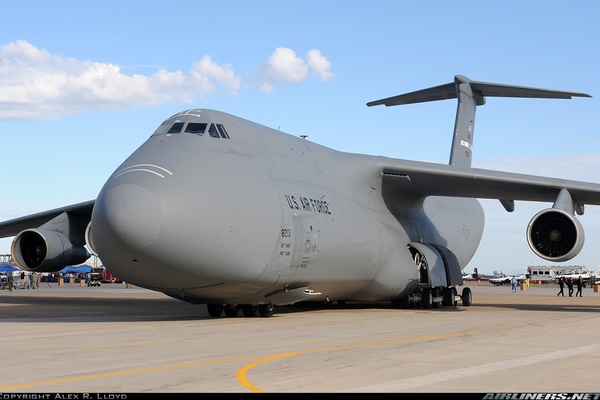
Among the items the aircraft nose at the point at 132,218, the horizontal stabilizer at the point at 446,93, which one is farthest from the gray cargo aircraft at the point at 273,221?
the horizontal stabilizer at the point at 446,93

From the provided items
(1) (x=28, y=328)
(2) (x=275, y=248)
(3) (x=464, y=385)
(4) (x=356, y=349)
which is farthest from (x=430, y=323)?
(3) (x=464, y=385)

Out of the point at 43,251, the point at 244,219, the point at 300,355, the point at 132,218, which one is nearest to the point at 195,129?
the point at 244,219

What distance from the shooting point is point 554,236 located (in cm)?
1939

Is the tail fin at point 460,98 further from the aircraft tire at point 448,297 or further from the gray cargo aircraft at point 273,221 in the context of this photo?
the aircraft tire at point 448,297

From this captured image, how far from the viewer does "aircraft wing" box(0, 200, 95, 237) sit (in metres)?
22.4

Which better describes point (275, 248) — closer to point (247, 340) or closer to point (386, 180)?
point (247, 340)

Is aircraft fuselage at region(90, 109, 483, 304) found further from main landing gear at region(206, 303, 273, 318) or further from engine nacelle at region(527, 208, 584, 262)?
engine nacelle at region(527, 208, 584, 262)

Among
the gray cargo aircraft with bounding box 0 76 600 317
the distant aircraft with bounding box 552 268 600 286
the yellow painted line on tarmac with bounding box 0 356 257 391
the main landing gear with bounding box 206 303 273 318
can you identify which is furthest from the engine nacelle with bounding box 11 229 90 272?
the distant aircraft with bounding box 552 268 600 286

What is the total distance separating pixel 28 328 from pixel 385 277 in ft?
29.4

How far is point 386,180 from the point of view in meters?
21.7

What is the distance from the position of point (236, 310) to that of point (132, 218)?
15.3 ft

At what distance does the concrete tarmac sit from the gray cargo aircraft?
1050 millimetres

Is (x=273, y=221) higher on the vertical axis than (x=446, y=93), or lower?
lower

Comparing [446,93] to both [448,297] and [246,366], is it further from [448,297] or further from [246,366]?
[246,366]
